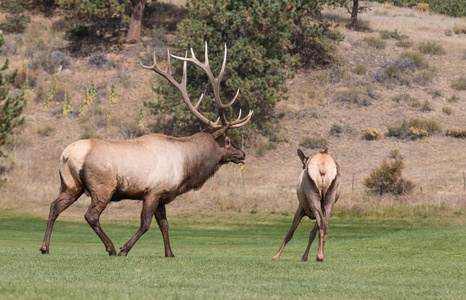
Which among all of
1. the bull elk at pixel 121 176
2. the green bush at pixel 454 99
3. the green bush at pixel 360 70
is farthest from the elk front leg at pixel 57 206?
the green bush at pixel 360 70

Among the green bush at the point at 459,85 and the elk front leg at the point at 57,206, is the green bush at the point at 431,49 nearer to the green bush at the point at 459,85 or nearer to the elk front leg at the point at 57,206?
the green bush at the point at 459,85

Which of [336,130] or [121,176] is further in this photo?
[336,130]

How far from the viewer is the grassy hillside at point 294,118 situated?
34.0 m

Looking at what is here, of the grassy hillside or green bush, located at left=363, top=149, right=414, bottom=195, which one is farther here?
the grassy hillside

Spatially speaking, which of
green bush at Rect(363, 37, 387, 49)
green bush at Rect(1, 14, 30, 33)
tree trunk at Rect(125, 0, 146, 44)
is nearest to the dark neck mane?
tree trunk at Rect(125, 0, 146, 44)

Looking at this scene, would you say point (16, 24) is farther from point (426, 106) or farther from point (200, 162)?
point (200, 162)

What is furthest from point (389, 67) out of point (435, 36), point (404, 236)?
point (404, 236)

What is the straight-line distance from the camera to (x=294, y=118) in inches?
1884

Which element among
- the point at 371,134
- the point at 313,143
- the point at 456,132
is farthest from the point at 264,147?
the point at 456,132

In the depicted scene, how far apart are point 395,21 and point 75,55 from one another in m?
32.3

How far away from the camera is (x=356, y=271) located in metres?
10.8

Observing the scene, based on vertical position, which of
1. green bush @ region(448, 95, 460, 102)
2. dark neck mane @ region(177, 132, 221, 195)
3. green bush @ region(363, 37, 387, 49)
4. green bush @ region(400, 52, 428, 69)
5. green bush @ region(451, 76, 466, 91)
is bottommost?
green bush @ region(448, 95, 460, 102)

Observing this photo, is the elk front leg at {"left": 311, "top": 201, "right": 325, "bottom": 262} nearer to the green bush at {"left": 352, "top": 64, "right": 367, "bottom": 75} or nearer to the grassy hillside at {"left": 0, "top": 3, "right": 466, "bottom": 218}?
the grassy hillside at {"left": 0, "top": 3, "right": 466, "bottom": 218}

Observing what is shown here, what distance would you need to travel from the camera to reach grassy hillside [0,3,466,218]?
33969mm
